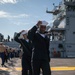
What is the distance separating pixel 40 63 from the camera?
7781 millimetres

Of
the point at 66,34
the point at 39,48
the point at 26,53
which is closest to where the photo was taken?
the point at 39,48

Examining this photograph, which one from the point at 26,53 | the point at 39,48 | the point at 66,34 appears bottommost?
the point at 26,53

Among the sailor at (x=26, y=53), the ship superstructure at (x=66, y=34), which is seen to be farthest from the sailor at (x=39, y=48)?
the ship superstructure at (x=66, y=34)

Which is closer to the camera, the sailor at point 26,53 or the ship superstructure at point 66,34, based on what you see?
the sailor at point 26,53

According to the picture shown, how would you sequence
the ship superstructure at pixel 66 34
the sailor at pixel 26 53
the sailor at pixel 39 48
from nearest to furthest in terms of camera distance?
1. the sailor at pixel 39 48
2. the sailor at pixel 26 53
3. the ship superstructure at pixel 66 34

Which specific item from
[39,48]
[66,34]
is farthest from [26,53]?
[66,34]

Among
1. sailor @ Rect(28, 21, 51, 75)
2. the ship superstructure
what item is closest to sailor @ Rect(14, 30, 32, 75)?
sailor @ Rect(28, 21, 51, 75)

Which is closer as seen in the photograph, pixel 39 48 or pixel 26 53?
pixel 39 48

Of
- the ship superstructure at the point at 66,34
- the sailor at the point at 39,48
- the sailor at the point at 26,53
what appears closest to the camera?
the sailor at the point at 39,48

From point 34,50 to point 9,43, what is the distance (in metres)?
78.4

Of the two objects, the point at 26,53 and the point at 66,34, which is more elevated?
the point at 66,34

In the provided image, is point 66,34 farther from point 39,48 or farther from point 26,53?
point 39,48

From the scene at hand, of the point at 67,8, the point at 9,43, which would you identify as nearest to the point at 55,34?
the point at 67,8

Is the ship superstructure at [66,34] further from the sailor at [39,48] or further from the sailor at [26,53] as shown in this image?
the sailor at [39,48]
